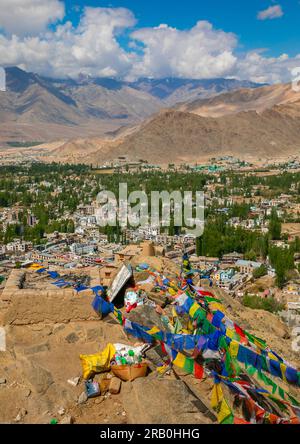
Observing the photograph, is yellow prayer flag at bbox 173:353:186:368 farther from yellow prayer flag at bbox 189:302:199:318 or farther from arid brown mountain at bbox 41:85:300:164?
arid brown mountain at bbox 41:85:300:164

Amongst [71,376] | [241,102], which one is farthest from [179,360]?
[241,102]

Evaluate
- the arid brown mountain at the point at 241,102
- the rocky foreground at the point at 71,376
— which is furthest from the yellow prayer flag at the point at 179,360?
the arid brown mountain at the point at 241,102

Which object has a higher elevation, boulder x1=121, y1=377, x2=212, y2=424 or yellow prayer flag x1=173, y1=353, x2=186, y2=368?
yellow prayer flag x1=173, y1=353, x2=186, y2=368

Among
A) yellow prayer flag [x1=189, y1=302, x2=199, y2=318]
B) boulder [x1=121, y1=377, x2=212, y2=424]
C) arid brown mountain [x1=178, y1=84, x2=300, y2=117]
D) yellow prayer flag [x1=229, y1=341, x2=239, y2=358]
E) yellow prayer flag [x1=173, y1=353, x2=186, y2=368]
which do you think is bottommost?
boulder [x1=121, y1=377, x2=212, y2=424]

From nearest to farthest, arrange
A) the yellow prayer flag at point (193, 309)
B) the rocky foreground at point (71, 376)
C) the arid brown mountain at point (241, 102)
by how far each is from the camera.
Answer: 1. the rocky foreground at point (71, 376)
2. the yellow prayer flag at point (193, 309)
3. the arid brown mountain at point (241, 102)

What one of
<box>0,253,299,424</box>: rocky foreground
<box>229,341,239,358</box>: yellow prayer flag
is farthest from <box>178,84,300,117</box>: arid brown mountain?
<box>229,341,239,358</box>: yellow prayer flag

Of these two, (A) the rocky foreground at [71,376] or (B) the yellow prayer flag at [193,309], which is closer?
(A) the rocky foreground at [71,376]

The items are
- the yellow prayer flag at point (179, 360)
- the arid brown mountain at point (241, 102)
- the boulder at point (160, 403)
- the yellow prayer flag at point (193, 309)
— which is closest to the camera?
the boulder at point (160, 403)

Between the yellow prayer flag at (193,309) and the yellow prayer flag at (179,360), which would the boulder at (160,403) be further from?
the yellow prayer flag at (193,309)

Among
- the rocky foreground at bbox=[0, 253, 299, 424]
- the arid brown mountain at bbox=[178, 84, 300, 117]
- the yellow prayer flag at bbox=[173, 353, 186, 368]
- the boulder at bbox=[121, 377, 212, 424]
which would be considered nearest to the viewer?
the boulder at bbox=[121, 377, 212, 424]

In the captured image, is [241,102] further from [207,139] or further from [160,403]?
[160,403]

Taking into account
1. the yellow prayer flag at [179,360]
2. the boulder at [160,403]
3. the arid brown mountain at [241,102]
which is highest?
the arid brown mountain at [241,102]

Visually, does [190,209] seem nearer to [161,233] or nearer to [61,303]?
[161,233]
